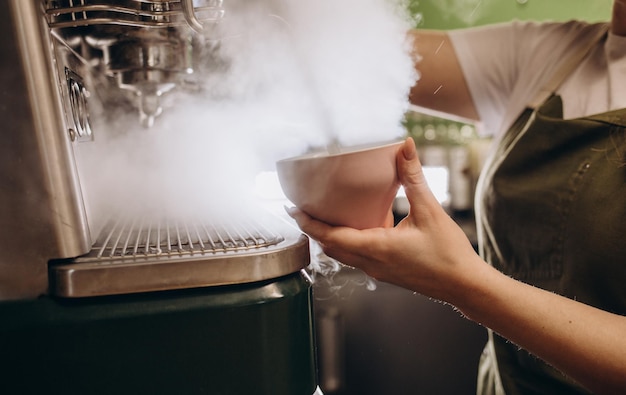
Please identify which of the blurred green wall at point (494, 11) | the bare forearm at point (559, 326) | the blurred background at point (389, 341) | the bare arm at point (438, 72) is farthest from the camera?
the blurred green wall at point (494, 11)

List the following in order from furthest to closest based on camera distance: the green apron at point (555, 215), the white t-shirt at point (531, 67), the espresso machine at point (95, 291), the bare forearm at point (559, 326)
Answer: the white t-shirt at point (531, 67) < the green apron at point (555, 215) < the bare forearm at point (559, 326) < the espresso machine at point (95, 291)

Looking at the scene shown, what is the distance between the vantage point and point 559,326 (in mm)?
623

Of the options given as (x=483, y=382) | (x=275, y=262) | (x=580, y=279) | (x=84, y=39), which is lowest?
(x=483, y=382)

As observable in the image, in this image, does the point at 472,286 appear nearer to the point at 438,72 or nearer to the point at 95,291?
the point at 95,291

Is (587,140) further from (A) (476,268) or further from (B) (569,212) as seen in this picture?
(A) (476,268)

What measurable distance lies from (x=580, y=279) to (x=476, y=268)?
307 mm

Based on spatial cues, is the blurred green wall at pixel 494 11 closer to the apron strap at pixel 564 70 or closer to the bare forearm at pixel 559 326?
the apron strap at pixel 564 70

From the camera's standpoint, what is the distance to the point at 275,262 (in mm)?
559

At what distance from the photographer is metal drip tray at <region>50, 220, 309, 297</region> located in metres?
0.52

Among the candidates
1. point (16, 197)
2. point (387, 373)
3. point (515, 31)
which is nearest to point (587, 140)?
point (515, 31)

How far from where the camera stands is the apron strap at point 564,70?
0.96 meters

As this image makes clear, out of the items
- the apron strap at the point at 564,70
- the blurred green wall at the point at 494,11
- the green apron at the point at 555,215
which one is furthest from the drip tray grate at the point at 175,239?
the blurred green wall at the point at 494,11

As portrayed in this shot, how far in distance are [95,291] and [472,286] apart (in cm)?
→ 43

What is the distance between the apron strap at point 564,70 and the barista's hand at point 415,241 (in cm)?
51
